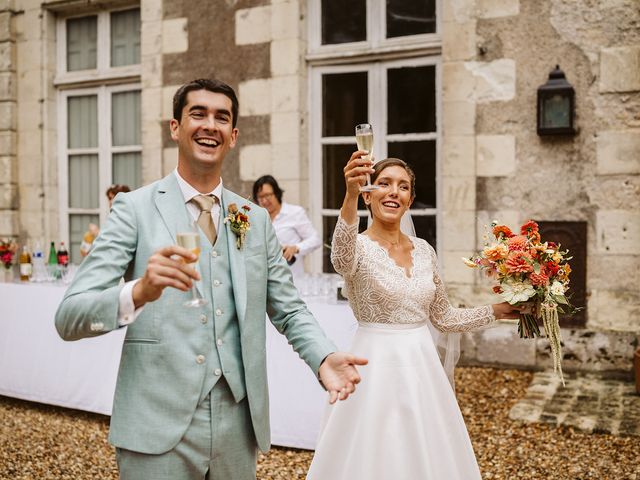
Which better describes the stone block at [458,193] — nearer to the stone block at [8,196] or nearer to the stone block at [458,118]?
the stone block at [458,118]

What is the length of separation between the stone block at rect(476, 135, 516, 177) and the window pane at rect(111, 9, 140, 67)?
3.93m

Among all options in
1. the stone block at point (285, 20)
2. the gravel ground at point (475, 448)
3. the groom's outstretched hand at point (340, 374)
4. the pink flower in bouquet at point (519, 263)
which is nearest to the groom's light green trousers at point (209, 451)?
the groom's outstretched hand at point (340, 374)

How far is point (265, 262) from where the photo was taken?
2.15 m

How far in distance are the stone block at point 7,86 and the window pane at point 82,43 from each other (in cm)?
64

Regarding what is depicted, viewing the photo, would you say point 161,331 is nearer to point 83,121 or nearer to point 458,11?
point 458,11

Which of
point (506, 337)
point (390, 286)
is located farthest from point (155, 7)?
point (390, 286)

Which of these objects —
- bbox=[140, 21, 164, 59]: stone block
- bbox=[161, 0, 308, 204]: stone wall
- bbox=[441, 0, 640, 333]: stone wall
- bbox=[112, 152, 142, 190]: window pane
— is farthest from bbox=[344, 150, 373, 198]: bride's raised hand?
bbox=[112, 152, 142, 190]: window pane

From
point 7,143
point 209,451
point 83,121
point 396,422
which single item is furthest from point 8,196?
point 209,451

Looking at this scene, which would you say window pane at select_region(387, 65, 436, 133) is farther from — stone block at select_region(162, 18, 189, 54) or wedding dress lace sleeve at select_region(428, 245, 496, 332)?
wedding dress lace sleeve at select_region(428, 245, 496, 332)

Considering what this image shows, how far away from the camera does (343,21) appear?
6.55 metres

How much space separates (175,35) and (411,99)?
2.44 metres

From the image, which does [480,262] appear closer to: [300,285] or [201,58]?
[300,285]

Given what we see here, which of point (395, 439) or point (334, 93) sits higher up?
point (334, 93)

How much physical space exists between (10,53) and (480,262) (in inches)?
265
